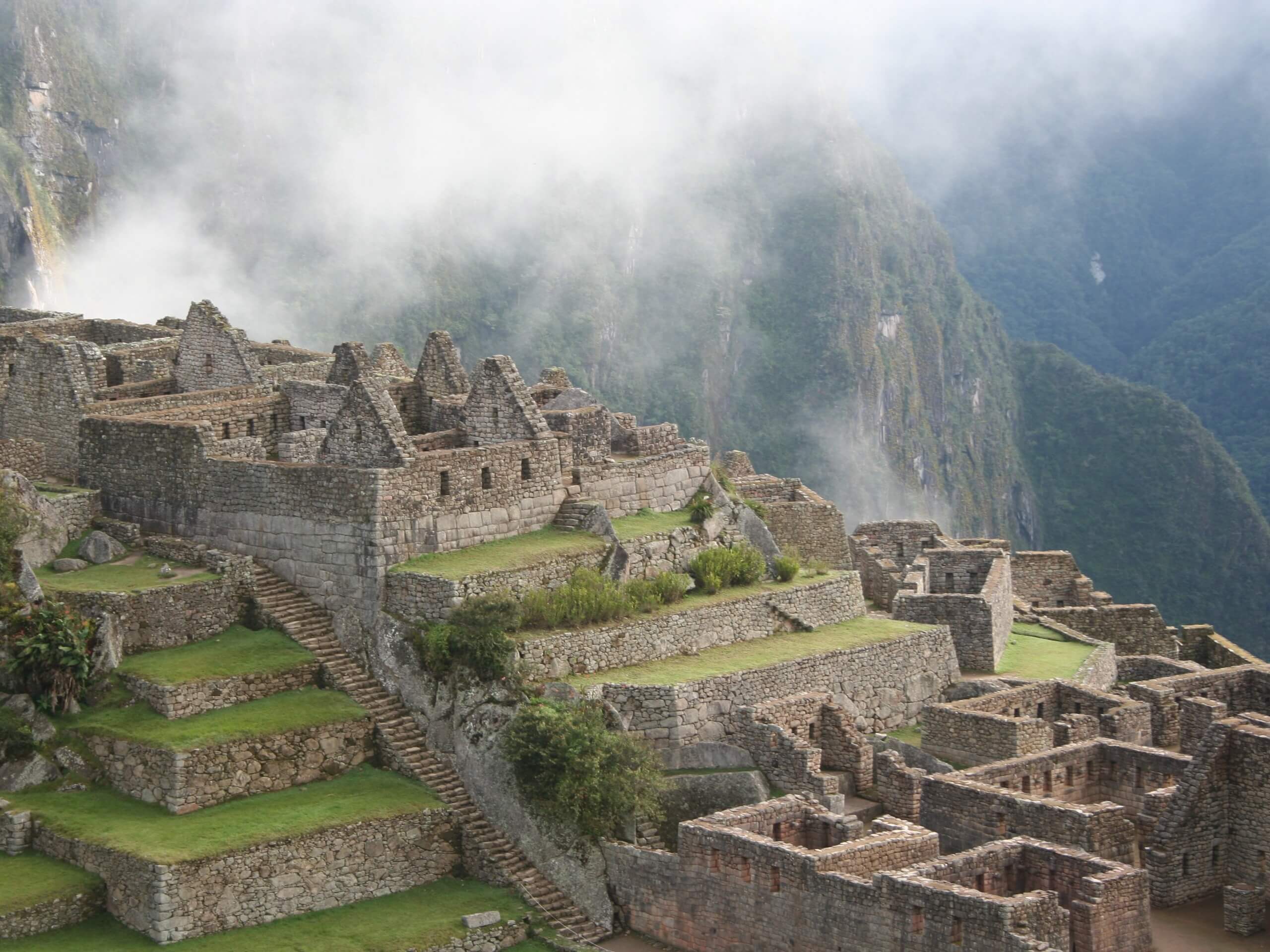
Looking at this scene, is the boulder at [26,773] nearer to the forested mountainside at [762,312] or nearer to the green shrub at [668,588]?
the green shrub at [668,588]

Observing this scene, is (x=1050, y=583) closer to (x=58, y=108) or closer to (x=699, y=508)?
(x=699, y=508)

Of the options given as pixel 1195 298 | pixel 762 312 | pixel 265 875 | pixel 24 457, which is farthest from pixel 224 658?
pixel 762 312

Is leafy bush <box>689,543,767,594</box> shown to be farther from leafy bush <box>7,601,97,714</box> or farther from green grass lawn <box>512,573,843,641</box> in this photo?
leafy bush <box>7,601,97,714</box>

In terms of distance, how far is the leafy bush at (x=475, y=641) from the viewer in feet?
94.4

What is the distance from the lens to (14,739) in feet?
90.8

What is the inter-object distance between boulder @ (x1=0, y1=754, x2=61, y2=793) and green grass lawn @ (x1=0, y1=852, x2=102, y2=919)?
1.22 m

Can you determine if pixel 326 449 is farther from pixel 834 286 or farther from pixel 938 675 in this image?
pixel 834 286

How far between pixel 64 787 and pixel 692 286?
165 metres

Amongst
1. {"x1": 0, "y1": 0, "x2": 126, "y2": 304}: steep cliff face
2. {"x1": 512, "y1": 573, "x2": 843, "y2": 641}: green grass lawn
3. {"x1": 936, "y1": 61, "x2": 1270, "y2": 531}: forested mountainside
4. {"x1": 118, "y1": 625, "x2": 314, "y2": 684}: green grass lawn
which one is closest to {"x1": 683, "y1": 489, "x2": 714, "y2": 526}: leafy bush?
{"x1": 512, "y1": 573, "x2": 843, "y2": 641}: green grass lawn

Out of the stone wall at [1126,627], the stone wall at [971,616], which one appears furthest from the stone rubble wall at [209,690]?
the stone wall at [1126,627]

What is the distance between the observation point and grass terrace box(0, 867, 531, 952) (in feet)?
81.5

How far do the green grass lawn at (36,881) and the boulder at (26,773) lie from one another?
1.22 m

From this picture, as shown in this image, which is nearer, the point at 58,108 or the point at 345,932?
the point at 345,932

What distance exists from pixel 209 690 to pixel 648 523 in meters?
8.38
